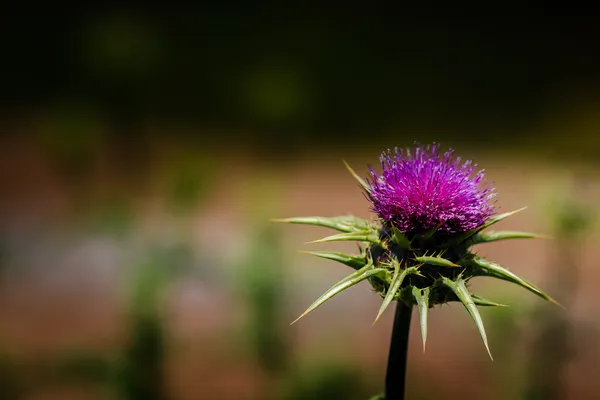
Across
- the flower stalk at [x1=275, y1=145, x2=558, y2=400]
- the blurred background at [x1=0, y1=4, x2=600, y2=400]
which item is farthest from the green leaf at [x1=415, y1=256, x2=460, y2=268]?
the blurred background at [x1=0, y1=4, x2=600, y2=400]

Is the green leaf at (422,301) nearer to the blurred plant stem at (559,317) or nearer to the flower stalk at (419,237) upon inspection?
the flower stalk at (419,237)

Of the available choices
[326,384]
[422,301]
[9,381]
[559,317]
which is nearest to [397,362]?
[422,301]

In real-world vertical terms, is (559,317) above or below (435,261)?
below

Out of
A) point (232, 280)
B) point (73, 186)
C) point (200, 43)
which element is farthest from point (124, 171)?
point (232, 280)

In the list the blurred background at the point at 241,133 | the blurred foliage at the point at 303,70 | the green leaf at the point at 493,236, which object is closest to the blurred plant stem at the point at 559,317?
the blurred background at the point at 241,133

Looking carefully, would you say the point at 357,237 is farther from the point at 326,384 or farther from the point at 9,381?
the point at 9,381

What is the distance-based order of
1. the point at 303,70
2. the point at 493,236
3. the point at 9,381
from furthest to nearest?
the point at 303,70
the point at 9,381
the point at 493,236

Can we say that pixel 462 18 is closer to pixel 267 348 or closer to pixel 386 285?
pixel 267 348
